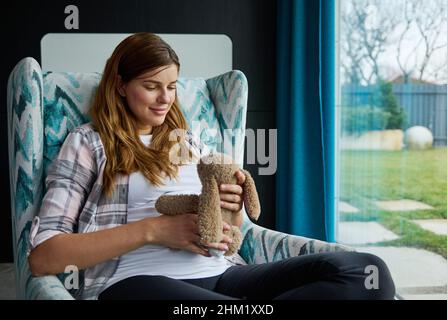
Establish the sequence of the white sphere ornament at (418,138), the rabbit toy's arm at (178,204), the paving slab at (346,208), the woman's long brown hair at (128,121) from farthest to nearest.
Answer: the paving slab at (346,208), the white sphere ornament at (418,138), the woman's long brown hair at (128,121), the rabbit toy's arm at (178,204)

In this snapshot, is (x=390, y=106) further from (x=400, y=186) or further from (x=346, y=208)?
(x=346, y=208)

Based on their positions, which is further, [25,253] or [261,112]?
[261,112]

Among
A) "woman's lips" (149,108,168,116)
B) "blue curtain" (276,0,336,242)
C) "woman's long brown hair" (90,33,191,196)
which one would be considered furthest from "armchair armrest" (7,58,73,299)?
"blue curtain" (276,0,336,242)

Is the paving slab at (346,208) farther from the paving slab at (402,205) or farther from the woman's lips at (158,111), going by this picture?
the woman's lips at (158,111)

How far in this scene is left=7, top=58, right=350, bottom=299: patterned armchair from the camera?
1284 millimetres

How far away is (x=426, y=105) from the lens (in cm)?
206

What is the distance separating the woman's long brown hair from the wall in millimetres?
1724

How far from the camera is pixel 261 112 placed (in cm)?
313

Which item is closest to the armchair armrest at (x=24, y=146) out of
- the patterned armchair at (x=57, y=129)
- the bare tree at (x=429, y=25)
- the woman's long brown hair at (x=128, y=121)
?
the patterned armchair at (x=57, y=129)

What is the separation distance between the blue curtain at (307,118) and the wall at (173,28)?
0.16m

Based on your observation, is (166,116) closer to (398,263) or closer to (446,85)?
(446,85)

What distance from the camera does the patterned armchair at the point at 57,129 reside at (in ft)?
4.21

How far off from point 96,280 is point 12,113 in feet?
1.46
